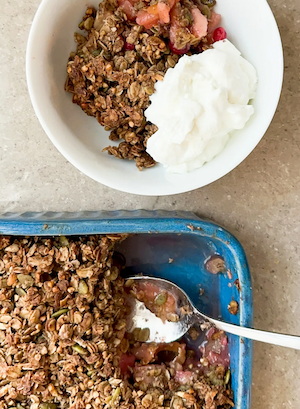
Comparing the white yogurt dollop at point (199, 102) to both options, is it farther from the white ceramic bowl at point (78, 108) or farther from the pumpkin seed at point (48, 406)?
the pumpkin seed at point (48, 406)

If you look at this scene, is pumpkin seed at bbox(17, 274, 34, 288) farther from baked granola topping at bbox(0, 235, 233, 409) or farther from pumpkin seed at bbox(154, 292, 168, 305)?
pumpkin seed at bbox(154, 292, 168, 305)

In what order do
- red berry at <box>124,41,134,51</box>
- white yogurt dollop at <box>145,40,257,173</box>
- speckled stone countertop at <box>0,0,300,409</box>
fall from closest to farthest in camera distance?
white yogurt dollop at <box>145,40,257,173</box>
red berry at <box>124,41,134,51</box>
speckled stone countertop at <box>0,0,300,409</box>

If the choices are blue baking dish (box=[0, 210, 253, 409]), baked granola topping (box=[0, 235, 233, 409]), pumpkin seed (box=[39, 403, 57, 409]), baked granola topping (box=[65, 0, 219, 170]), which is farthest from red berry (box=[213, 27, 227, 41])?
pumpkin seed (box=[39, 403, 57, 409])

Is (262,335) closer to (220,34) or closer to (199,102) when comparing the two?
(199,102)

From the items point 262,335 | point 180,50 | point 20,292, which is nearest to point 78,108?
point 180,50

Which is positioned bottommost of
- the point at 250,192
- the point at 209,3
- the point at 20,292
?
the point at 20,292

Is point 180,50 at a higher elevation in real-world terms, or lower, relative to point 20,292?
higher
